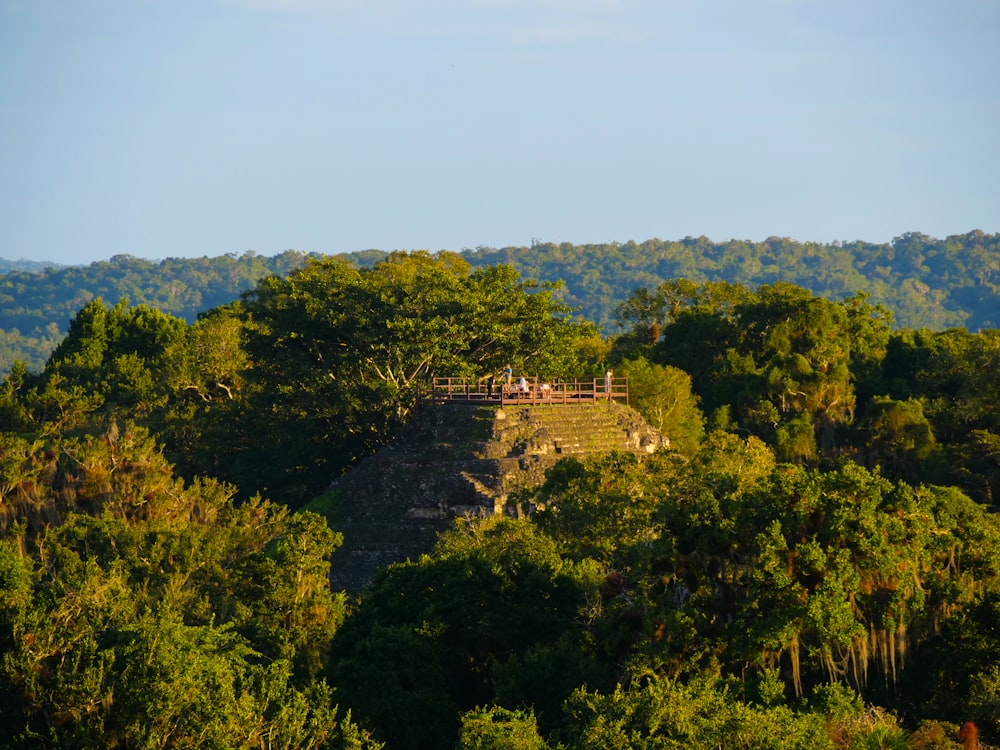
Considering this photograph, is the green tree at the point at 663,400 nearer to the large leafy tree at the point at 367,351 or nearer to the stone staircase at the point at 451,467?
the large leafy tree at the point at 367,351

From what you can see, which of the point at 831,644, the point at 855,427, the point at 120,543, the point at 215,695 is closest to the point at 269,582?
the point at 120,543

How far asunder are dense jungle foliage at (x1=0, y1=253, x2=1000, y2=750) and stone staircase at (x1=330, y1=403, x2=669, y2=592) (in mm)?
1743

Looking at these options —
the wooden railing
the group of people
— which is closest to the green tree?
the wooden railing

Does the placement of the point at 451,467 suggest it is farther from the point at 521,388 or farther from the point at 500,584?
the point at 500,584

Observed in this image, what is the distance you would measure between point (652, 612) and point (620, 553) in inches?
188

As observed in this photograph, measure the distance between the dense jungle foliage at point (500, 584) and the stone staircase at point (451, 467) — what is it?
1743 mm

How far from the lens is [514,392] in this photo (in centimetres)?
4681

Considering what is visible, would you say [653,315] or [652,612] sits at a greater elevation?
[653,315]

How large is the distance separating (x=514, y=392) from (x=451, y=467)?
427 cm

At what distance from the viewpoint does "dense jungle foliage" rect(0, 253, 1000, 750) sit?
79.9 feet

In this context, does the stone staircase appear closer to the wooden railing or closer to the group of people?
the wooden railing

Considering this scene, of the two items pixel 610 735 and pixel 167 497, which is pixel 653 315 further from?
pixel 610 735

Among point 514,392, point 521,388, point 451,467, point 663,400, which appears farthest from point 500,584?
point 663,400

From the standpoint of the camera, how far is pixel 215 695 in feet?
80.2
